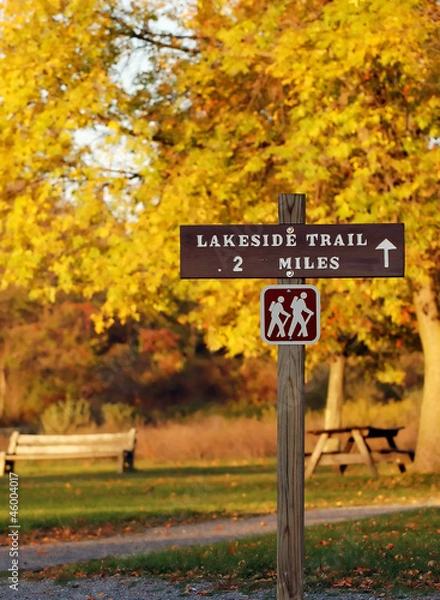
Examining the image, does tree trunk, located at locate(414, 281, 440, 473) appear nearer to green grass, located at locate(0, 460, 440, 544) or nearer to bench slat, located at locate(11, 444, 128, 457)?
green grass, located at locate(0, 460, 440, 544)

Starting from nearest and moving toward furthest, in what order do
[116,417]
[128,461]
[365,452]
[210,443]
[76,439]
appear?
[365,452] < [128,461] < [76,439] < [210,443] < [116,417]

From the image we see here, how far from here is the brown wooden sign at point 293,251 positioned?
23.9 ft

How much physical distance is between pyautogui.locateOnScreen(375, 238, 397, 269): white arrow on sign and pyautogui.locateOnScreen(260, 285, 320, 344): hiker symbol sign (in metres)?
0.47

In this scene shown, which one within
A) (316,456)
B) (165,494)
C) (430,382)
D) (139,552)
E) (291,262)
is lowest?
(165,494)

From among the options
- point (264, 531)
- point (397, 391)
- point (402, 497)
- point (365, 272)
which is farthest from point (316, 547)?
point (397, 391)

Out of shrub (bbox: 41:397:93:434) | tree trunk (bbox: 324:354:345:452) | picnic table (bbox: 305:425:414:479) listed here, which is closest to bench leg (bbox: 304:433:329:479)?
picnic table (bbox: 305:425:414:479)

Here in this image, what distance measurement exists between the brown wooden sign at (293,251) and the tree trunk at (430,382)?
12.9 metres

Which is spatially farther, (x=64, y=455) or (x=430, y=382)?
(x=64, y=455)

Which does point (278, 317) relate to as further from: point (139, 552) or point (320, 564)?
point (139, 552)

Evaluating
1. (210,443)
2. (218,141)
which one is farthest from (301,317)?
(210,443)

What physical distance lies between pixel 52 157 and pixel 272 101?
357 centimetres

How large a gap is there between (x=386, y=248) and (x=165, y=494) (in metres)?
12.1

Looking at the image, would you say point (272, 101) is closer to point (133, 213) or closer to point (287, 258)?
point (133, 213)

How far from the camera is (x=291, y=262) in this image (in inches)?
287
